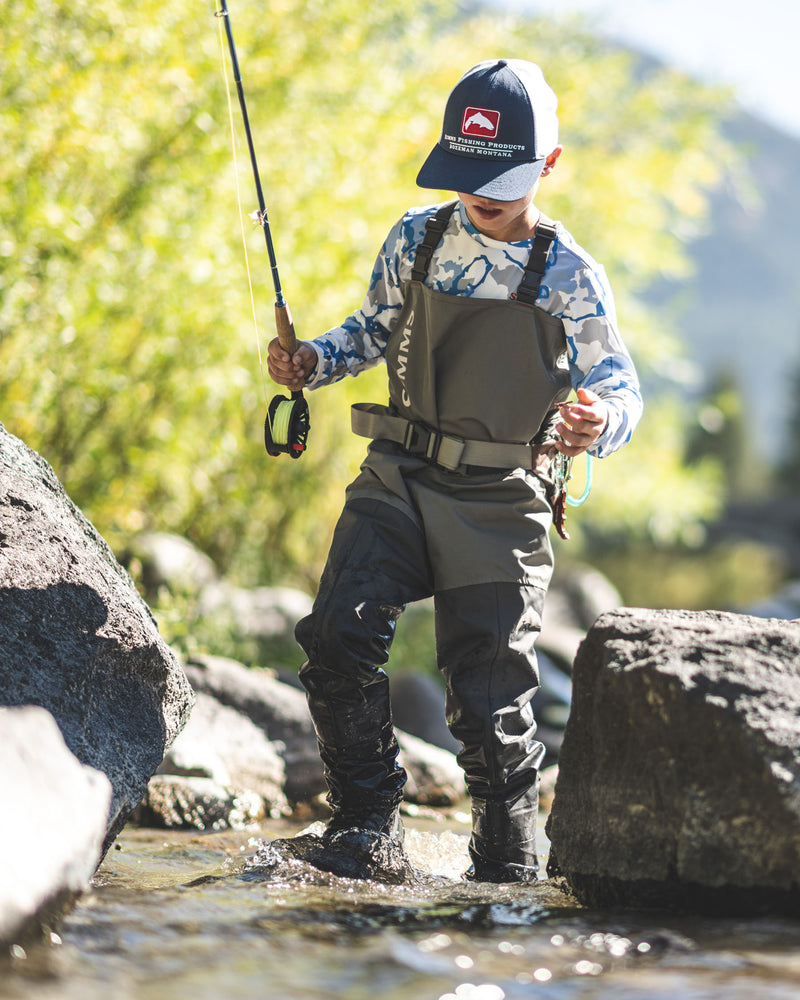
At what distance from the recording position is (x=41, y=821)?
2.42 m

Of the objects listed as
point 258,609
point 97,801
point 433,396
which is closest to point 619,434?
point 433,396

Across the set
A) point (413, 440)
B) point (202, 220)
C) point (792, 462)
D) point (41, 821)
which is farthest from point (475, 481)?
point (792, 462)

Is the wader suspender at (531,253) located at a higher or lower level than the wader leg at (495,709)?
higher

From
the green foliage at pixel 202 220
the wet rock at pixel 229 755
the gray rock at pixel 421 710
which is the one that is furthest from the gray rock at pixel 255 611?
the wet rock at pixel 229 755

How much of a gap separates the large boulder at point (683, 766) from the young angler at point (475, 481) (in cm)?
31

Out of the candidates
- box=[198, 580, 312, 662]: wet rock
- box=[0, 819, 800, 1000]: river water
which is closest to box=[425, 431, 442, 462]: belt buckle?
box=[0, 819, 800, 1000]: river water

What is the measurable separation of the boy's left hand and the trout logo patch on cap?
0.80 meters

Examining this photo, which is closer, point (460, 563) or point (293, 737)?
point (460, 563)

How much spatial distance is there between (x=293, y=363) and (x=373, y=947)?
168 cm

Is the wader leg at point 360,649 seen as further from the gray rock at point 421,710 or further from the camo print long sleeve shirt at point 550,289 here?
the gray rock at point 421,710

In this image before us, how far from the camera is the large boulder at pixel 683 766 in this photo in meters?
2.61

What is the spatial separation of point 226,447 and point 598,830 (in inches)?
196

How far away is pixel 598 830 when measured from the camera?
2.91 metres

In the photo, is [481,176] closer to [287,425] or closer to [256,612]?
[287,425]
